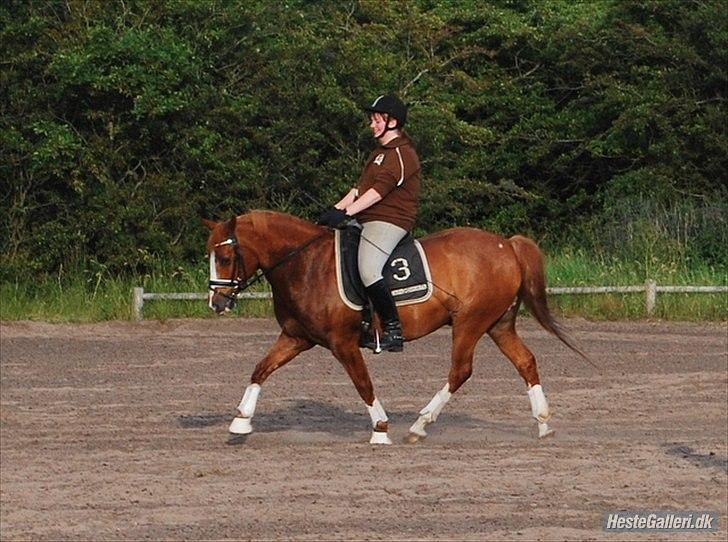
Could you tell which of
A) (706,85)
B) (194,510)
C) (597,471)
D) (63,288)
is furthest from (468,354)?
(706,85)

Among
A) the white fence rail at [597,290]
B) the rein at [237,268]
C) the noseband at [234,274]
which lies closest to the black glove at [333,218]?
the rein at [237,268]

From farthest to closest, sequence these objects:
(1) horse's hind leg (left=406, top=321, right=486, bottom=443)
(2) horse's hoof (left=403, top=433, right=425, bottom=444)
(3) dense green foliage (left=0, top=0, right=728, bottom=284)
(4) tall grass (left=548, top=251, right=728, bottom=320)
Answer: (3) dense green foliage (left=0, top=0, right=728, bottom=284)
(4) tall grass (left=548, top=251, right=728, bottom=320)
(1) horse's hind leg (left=406, top=321, right=486, bottom=443)
(2) horse's hoof (left=403, top=433, right=425, bottom=444)

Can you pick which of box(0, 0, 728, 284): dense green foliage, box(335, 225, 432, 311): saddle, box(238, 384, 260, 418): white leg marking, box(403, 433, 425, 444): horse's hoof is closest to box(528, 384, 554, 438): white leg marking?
box(403, 433, 425, 444): horse's hoof

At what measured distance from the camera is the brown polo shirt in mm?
11156

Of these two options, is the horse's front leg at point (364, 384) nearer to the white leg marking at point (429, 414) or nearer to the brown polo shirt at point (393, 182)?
the white leg marking at point (429, 414)

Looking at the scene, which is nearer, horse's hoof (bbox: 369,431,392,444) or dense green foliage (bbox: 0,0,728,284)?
horse's hoof (bbox: 369,431,392,444)

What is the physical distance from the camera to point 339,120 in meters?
23.5

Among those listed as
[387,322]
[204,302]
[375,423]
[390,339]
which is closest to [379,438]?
[375,423]

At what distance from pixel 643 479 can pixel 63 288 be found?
13.1 m

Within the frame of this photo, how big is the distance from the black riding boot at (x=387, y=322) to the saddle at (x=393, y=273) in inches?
3.9

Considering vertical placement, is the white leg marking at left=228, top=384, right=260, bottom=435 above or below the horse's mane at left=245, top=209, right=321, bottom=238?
below

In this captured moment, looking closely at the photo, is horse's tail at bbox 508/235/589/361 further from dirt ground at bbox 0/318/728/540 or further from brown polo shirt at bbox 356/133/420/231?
brown polo shirt at bbox 356/133/420/231

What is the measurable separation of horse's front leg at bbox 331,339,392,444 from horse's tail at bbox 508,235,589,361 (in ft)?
4.91

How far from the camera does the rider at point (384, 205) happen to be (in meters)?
11.2
